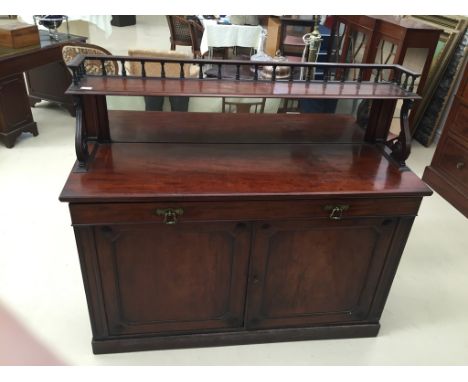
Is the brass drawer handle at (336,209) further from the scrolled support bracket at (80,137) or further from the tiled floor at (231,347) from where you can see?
the scrolled support bracket at (80,137)

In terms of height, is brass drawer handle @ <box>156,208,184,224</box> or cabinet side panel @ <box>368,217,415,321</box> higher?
brass drawer handle @ <box>156,208,184,224</box>

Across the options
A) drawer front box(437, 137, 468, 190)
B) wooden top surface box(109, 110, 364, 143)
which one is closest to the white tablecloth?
drawer front box(437, 137, 468, 190)

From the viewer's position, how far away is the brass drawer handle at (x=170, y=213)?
1.41m

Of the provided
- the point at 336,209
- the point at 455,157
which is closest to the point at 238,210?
the point at 336,209

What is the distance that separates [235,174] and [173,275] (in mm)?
479

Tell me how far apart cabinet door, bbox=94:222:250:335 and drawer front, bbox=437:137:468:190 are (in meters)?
2.02

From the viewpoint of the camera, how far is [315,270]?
1692 mm

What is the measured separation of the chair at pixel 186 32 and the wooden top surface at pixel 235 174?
172 inches

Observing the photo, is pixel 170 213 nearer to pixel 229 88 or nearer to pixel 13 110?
pixel 229 88

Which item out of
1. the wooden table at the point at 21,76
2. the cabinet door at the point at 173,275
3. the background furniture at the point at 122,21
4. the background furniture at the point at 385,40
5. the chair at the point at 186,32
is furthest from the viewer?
the background furniture at the point at 122,21

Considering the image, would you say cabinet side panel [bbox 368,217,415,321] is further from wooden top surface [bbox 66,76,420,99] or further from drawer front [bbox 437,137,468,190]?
drawer front [bbox 437,137,468,190]

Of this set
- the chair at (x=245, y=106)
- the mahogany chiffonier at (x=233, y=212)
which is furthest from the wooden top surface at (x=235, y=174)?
the chair at (x=245, y=106)

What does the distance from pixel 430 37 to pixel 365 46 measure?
A: 1.71ft

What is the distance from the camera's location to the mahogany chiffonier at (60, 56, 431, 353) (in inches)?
56.7
